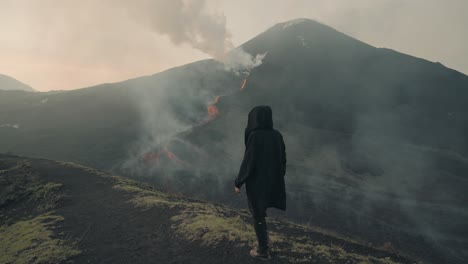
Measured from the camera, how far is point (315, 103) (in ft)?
156

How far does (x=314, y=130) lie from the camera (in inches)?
1558

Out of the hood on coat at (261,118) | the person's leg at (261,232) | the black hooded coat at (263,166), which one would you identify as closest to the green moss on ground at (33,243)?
the person's leg at (261,232)

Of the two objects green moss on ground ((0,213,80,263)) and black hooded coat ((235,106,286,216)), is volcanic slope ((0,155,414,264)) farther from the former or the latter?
black hooded coat ((235,106,286,216))

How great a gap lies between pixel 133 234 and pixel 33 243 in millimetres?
2160

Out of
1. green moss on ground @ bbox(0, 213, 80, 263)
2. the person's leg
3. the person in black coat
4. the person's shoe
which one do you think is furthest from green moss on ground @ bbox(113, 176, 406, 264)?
green moss on ground @ bbox(0, 213, 80, 263)

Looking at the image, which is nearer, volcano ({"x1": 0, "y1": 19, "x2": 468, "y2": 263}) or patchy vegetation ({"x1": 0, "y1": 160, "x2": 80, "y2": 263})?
patchy vegetation ({"x1": 0, "y1": 160, "x2": 80, "y2": 263})

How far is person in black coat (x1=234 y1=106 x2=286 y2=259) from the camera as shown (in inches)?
229

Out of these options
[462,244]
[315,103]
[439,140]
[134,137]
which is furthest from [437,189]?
[134,137]

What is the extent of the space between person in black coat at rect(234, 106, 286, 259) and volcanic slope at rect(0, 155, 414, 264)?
903mm

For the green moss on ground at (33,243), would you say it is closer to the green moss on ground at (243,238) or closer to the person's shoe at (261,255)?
the green moss on ground at (243,238)

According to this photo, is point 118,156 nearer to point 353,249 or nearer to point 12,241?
point 12,241

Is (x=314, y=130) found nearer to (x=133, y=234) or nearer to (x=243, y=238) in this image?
(x=133, y=234)

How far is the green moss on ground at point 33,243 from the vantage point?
687cm

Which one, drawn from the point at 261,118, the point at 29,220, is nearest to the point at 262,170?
the point at 261,118
